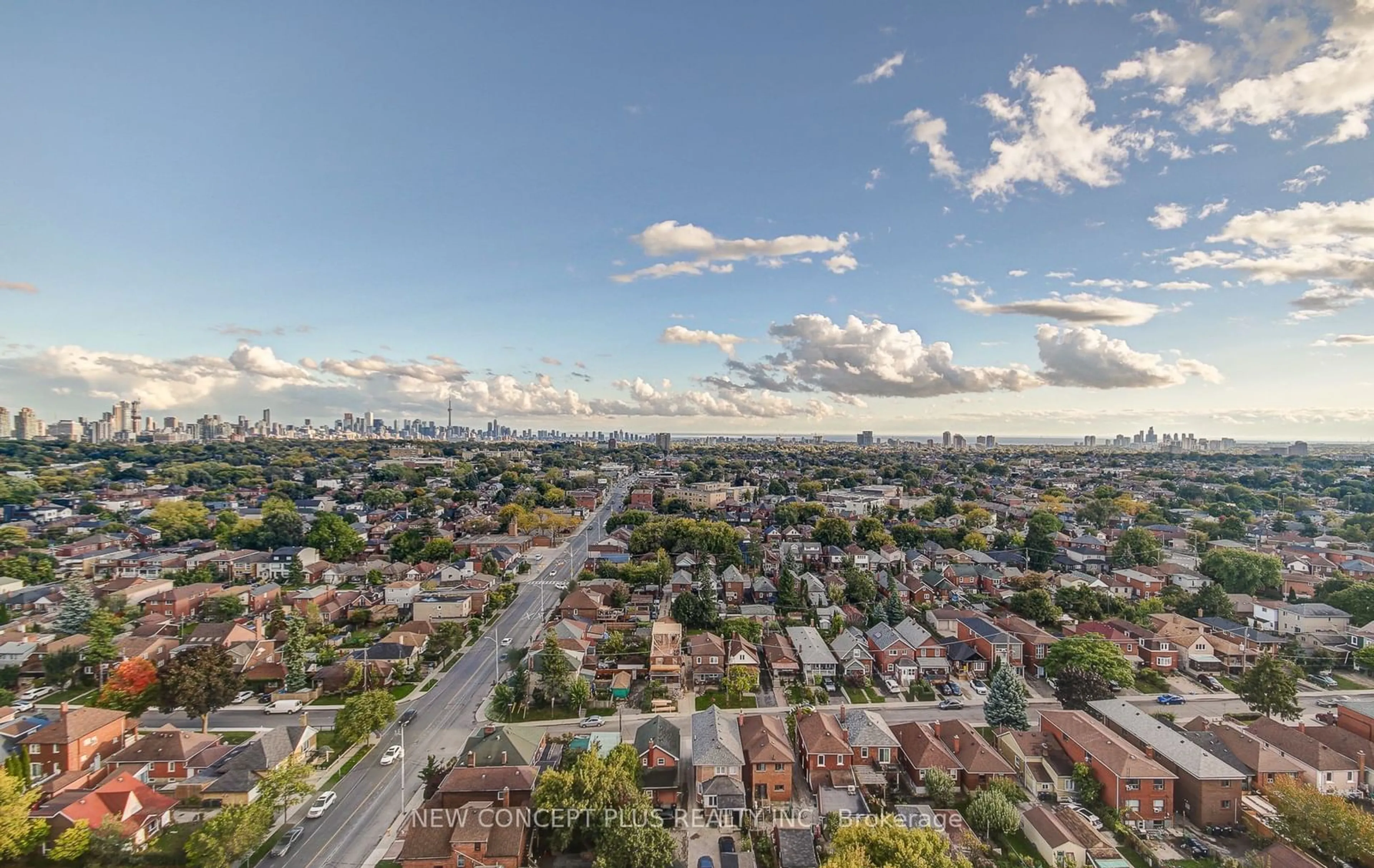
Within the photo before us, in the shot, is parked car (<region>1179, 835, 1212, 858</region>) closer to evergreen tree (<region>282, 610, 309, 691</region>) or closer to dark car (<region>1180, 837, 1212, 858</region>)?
dark car (<region>1180, 837, 1212, 858</region>)

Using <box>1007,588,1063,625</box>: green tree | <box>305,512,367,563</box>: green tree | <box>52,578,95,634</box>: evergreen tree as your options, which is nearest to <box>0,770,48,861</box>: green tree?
<box>52,578,95,634</box>: evergreen tree

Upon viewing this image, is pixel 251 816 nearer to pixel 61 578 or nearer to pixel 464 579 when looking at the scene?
pixel 464 579

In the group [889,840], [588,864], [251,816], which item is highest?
[889,840]

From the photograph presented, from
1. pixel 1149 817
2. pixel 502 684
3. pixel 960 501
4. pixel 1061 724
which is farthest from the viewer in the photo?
pixel 960 501

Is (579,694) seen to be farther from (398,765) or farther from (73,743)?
(73,743)

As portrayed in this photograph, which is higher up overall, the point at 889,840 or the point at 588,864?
the point at 889,840

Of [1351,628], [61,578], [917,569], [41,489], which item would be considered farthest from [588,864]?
[41,489]

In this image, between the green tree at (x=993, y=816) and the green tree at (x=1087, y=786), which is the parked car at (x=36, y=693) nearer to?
the green tree at (x=993, y=816)
